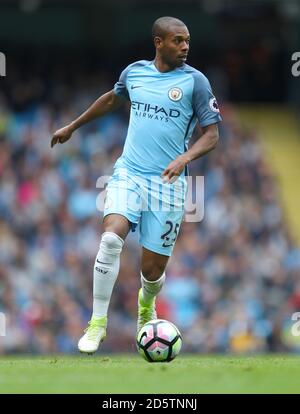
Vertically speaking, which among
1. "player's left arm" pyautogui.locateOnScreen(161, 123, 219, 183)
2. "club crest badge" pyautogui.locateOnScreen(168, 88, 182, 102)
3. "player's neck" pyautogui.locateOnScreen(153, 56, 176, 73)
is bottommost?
"player's left arm" pyautogui.locateOnScreen(161, 123, 219, 183)

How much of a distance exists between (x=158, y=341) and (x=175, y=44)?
2.56 metres

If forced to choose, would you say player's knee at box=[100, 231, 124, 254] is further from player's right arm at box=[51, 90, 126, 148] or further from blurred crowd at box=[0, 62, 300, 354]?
blurred crowd at box=[0, 62, 300, 354]

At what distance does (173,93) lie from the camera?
35.4ft

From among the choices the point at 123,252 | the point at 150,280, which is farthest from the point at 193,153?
the point at 123,252

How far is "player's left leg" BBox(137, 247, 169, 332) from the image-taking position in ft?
36.7

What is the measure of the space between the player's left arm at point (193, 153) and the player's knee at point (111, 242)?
70 cm

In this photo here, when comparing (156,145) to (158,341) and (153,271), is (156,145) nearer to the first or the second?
(153,271)

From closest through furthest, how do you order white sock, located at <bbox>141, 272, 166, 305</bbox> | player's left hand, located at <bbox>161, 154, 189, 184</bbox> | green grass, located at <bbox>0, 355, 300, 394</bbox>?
1. green grass, located at <bbox>0, 355, 300, 394</bbox>
2. player's left hand, located at <bbox>161, 154, 189, 184</bbox>
3. white sock, located at <bbox>141, 272, 166, 305</bbox>

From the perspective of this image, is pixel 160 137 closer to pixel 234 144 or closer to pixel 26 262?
pixel 26 262

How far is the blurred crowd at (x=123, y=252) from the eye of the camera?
20156 mm

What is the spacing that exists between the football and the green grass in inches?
4.9

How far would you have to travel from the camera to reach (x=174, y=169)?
33.6 ft
